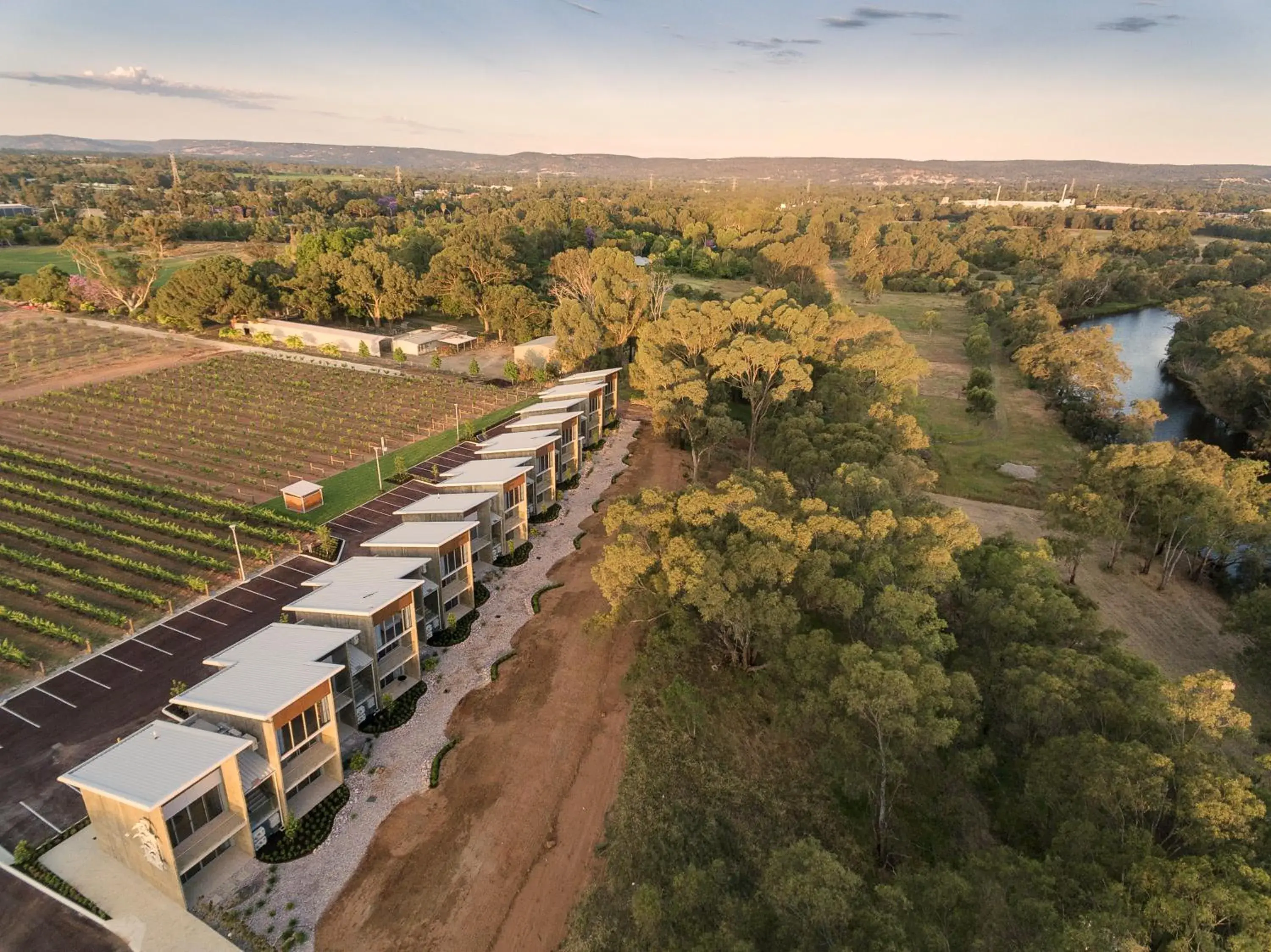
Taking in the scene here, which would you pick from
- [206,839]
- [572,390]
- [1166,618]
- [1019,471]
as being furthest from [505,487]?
[1019,471]

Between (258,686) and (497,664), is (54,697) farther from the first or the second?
(497,664)

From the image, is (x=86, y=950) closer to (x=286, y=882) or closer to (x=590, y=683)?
(x=286, y=882)

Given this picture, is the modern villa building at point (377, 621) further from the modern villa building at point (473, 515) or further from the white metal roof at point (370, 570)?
the modern villa building at point (473, 515)

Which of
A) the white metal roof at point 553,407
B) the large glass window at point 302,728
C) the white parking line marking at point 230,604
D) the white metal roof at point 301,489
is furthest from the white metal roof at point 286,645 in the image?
the white metal roof at point 553,407

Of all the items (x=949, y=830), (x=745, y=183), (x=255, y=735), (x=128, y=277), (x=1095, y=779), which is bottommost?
(x=949, y=830)


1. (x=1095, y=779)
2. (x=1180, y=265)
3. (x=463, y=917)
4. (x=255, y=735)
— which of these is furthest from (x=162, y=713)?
(x=1180, y=265)

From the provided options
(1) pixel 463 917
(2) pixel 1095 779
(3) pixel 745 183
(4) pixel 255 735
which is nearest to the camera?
(2) pixel 1095 779
